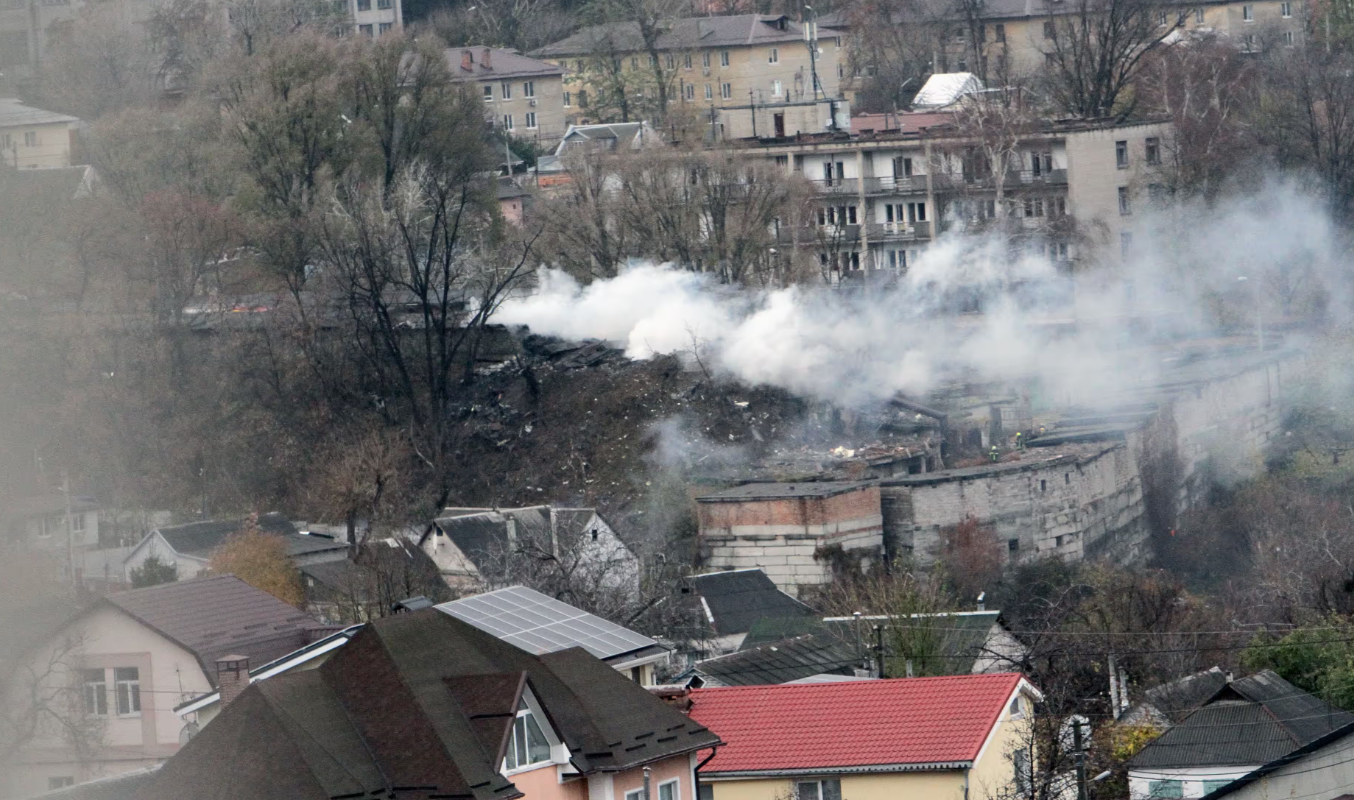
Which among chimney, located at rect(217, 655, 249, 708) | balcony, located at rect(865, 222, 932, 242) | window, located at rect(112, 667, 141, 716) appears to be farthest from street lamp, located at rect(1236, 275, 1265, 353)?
chimney, located at rect(217, 655, 249, 708)

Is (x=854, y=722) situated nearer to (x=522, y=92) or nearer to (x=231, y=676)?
(x=231, y=676)

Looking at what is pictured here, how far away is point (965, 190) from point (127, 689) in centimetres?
4456

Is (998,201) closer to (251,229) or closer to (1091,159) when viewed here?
(1091,159)

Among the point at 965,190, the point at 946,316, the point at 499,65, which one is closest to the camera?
the point at 946,316

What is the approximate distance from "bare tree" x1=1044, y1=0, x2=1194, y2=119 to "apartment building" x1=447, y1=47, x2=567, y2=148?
63.6 ft

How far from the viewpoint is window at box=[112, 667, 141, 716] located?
969 inches

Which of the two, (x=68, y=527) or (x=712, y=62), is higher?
(x=712, y=62)

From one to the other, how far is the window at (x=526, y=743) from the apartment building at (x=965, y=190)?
45.9 metres

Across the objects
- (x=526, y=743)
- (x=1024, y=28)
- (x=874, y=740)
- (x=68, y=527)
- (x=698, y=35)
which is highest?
(x=698, y=35)

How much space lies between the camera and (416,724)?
1817cm

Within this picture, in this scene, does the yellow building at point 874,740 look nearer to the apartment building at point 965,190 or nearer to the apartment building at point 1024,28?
the apartment building at point 965,190

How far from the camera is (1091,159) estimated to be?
66.0 metres

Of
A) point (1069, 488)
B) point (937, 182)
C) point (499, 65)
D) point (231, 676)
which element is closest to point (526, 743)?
point (231, 676)

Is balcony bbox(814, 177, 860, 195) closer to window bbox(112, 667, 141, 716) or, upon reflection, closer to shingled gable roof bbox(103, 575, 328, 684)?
shingled gable roof bbox(103, 575, 328, 684)
